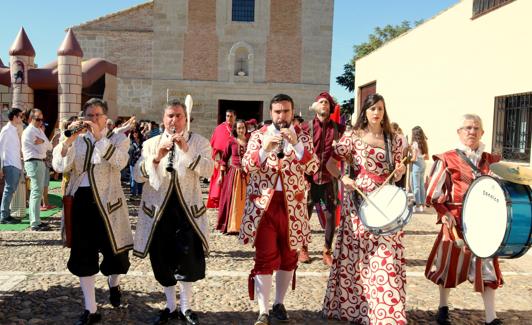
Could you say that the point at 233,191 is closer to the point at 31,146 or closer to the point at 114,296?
the point at 31,146

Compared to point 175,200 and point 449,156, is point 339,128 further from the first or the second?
point 175,200

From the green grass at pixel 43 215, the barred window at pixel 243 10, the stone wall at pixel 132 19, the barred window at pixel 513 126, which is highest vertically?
the barred window at pixel 243 10

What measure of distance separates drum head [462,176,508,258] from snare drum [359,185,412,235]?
0.48 meters

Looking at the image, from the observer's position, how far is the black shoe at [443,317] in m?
4.25

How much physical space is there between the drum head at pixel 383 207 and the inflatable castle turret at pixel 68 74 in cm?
1406

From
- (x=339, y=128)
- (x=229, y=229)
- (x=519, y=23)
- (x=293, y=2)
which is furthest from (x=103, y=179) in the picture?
(x=293, y=2)

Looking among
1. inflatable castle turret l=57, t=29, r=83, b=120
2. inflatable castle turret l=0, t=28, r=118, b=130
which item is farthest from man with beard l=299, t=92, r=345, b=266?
inflatable castle turret l=57, t=29, r=83, b=120

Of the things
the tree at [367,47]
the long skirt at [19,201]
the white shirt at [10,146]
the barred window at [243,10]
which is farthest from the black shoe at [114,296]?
the tree at [367,47]

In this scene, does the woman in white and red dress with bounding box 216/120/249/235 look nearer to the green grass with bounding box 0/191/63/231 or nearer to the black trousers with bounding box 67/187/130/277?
the green grass with bounding box 0/191/63/231

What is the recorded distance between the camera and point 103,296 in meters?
4.75

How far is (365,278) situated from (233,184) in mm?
4192

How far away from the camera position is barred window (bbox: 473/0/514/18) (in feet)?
29.8

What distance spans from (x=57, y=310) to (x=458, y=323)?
342 cm

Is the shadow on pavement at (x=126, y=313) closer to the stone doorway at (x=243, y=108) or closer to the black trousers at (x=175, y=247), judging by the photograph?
the black trousers at (x=175, y=247)
